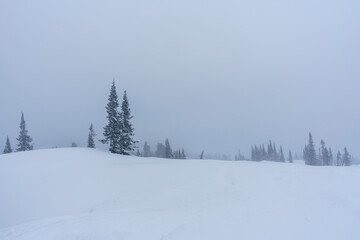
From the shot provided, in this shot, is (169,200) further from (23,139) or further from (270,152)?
(270,152)

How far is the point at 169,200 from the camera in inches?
723

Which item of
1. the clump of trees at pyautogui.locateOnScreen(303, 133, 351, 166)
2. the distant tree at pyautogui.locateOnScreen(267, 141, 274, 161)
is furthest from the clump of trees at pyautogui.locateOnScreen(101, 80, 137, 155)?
the distant tree at pyautogui.locateOnScreen(267, 141, 274, 161)

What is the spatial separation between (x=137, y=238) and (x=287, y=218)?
7.26 metres

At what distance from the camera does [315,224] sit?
13242 mm

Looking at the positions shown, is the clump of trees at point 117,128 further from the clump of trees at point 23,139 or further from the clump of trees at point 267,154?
the clump of trees at point 267,154

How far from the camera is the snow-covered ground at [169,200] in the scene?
12.5 m

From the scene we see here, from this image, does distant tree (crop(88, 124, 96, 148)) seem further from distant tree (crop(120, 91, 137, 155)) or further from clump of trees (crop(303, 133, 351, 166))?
clump of trees (crop(303, 133, 351, 166))

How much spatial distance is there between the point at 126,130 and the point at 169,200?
28839mm

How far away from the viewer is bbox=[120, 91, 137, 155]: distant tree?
149ft

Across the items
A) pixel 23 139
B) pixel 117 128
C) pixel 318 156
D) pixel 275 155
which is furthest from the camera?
pixel 275 155

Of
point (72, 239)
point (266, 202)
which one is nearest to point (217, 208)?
point (266, 202)

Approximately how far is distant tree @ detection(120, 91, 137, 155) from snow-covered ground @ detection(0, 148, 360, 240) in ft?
43.5

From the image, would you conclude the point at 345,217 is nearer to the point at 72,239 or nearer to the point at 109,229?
the point at 109,229

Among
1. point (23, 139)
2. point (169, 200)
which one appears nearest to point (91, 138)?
point (23, 139)
